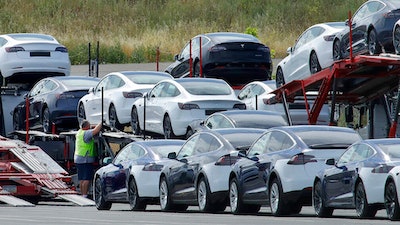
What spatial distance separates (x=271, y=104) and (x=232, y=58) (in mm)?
4145

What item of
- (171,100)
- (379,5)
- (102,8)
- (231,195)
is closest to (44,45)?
(171,100)

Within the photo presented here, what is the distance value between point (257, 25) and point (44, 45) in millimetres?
34040

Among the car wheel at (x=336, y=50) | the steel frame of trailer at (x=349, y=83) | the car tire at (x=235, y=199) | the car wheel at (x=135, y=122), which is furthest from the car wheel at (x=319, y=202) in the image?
the car wheel at (x=135, y=122)

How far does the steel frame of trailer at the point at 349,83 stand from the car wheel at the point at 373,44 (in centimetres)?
24

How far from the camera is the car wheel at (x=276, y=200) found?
22062 millimetres

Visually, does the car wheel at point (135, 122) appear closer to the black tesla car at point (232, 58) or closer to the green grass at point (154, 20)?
the black tesla car at point (232, 58)

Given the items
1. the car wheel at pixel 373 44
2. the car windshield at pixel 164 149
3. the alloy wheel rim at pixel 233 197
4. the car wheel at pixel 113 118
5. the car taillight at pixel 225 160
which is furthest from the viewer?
the car wheel at pixel 113 118

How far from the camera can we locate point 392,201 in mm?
20141

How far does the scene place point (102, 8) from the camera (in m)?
77.2

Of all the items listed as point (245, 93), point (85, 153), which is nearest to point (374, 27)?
point (85, 153)

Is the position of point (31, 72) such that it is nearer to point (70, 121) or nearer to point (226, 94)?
point (70, 121)

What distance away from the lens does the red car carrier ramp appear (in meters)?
28.8

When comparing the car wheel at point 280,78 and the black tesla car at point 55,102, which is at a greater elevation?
the car wheel at point 280,78

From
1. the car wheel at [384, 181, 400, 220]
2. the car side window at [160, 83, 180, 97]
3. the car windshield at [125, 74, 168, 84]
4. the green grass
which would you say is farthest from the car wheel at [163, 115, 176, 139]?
the green grass
